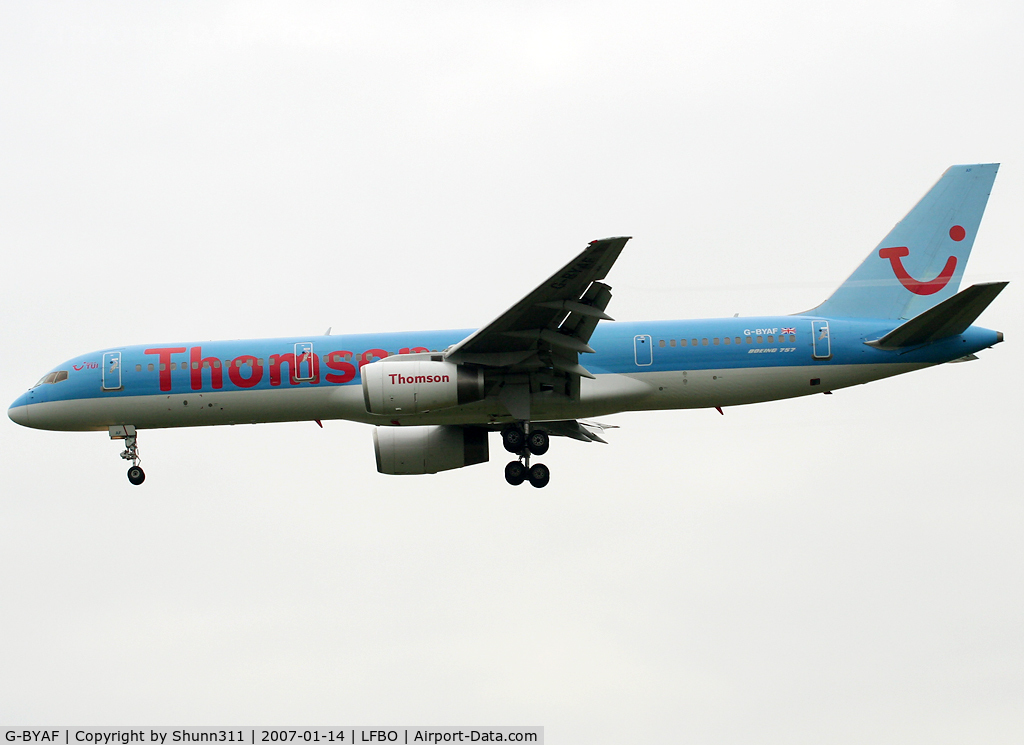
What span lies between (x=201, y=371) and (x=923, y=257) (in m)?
16.7

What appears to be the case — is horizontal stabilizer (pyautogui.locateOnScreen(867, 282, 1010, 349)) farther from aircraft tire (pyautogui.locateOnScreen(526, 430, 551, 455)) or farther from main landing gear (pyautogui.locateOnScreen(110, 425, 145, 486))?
main landing gear (pyautogui.locateOnScreen(110, 425, 145, 486))

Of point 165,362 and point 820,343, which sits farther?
point 165,362

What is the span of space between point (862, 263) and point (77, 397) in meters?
18.2

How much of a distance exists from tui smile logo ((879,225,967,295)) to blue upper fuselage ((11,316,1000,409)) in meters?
1.67

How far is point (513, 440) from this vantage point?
25.4 m

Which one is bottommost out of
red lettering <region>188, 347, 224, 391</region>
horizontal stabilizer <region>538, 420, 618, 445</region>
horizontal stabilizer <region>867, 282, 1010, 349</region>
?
horizontal stabilizer <region>538, 420, 618, 445</region>

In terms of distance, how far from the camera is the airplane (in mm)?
23266

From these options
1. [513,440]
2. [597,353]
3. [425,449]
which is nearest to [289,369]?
[425,449]

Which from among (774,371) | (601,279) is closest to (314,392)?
(601,279)

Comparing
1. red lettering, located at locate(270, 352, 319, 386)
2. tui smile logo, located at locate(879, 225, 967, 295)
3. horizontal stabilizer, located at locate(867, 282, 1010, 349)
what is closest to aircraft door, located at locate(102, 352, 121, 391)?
red lettering, located at locate(270, 352, 319, 386)

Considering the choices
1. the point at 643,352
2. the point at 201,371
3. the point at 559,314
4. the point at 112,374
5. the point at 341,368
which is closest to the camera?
the point at 559,314

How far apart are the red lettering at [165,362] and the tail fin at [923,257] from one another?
47.6 feet

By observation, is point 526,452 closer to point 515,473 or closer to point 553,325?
point 515,473

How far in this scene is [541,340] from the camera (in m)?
23.2
